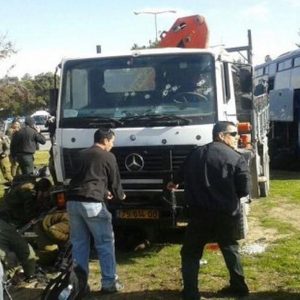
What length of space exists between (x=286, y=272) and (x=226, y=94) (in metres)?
2.36

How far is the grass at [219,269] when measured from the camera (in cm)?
590

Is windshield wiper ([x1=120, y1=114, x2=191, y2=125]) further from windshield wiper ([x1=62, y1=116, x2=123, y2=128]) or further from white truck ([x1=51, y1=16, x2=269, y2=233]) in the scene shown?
windshield wiper ([x1=62, y1=116, x2=123, y2=128])

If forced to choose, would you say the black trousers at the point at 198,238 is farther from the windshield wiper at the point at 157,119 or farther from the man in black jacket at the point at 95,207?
the windshield wiper at the point at 157,119

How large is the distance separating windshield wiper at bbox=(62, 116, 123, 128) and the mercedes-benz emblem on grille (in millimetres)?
432

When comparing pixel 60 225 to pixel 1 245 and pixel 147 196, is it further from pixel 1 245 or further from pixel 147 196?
pixel 1 245

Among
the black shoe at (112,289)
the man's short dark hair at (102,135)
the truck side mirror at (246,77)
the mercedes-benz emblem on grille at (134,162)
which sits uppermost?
the truck side mirror at (246,77)

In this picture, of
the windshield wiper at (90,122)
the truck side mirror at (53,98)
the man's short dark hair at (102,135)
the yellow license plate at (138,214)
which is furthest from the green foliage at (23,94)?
the man's short dark hair at (102,135)

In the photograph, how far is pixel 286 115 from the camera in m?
17.7

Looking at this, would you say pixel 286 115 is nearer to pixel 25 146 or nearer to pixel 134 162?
pixel 25 146

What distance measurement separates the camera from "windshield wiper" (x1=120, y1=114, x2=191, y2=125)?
7004 millimetres

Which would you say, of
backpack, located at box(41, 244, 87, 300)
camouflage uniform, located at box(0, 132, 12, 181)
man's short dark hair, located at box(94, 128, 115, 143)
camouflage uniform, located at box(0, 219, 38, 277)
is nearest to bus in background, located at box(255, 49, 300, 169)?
camouflage uniform, located at box(0, 132, 12, 181)

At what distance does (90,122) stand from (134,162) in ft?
2.43

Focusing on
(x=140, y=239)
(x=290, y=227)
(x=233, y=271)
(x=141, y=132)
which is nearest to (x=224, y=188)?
(x=233, y=271)

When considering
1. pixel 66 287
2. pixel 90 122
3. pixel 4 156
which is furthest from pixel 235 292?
pixel 4 156
